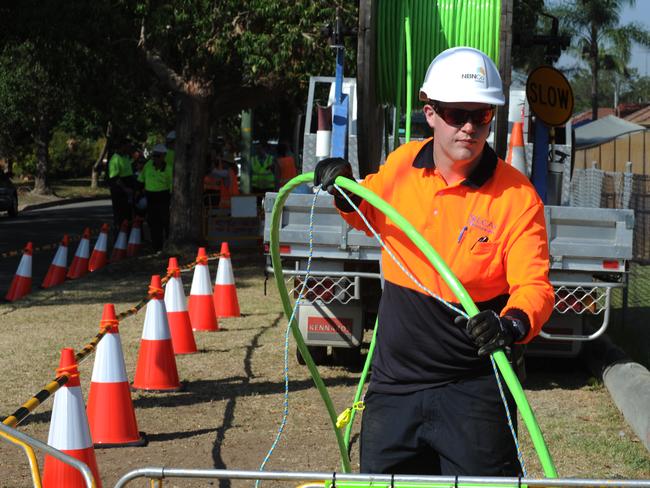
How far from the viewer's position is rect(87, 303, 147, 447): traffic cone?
25.0ft

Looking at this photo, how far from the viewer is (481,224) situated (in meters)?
4.02

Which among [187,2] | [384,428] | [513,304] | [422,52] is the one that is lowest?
[384,428]

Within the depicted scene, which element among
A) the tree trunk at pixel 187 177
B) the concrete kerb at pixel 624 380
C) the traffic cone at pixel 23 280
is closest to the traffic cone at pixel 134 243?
the tree trunk at pixel 187 177

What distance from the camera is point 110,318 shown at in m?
7.72

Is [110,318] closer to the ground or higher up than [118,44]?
closer to the ground

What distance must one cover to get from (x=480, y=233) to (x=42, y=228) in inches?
1112

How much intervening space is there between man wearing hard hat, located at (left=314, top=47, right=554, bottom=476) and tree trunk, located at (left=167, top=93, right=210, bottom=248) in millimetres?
17679

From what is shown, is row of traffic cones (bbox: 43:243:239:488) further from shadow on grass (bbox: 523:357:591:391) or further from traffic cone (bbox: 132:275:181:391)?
shadow on grass (bbox: 523:357:591:391)

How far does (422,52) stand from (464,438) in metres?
5.73

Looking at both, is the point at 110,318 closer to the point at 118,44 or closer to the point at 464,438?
the point at 464,438

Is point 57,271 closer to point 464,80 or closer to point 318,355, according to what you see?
point 318,355

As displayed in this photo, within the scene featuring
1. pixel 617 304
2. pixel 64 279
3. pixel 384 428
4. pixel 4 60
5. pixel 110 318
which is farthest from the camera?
pixel 4 60

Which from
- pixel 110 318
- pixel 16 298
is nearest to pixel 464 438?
pixel 110 318

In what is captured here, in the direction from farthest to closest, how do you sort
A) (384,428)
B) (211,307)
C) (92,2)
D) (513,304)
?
(92,2) < (211,307) < (384,428) < (513,304)
